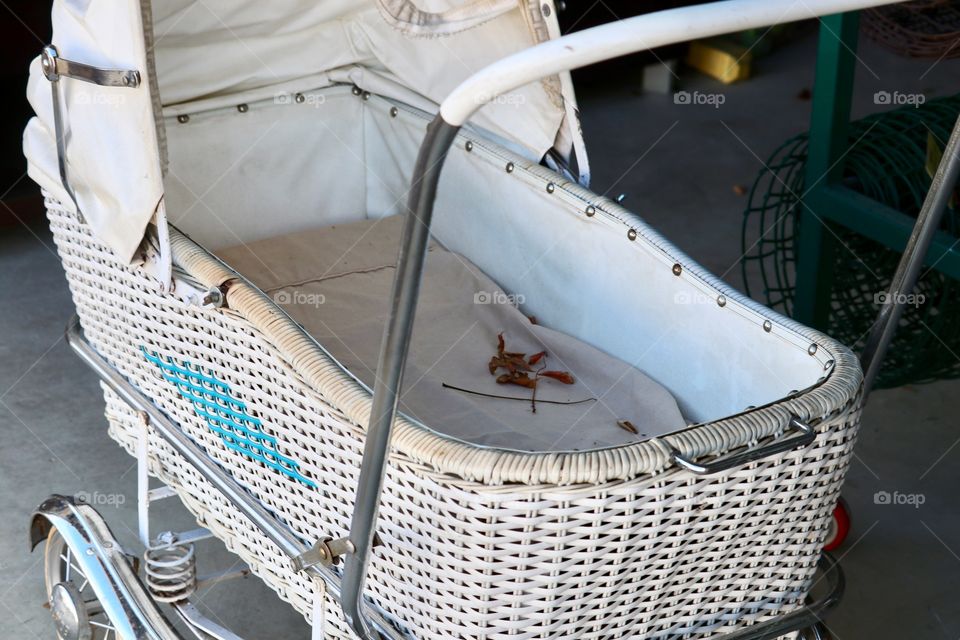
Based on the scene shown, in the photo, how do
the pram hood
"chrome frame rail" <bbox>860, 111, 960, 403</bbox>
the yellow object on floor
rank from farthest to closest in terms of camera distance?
the yellow object on floor, the pram hood, "chrome frame rail" <bbox>860, 111, 960, 403</bbox>

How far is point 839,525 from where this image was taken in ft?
6.71

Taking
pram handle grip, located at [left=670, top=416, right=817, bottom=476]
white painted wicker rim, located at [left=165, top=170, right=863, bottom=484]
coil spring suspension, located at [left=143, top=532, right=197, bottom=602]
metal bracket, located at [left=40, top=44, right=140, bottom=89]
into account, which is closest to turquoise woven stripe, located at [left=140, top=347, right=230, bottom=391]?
white painted wicker rim, located at [left=165, top=170, right=863, bottom=484]

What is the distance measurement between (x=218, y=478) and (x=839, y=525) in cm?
113

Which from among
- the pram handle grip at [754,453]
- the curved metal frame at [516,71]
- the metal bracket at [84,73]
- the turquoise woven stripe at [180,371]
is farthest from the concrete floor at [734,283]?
the curved metal frame at [516,71]

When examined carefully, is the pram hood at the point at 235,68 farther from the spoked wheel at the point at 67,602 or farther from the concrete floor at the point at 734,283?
the concrete floor at the point at 734,283

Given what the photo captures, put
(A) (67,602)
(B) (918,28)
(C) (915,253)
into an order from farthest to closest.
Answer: (B) (918,28) < (A) (67,602) < (C) (915,253)

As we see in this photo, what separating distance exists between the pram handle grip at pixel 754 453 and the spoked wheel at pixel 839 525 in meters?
0.87

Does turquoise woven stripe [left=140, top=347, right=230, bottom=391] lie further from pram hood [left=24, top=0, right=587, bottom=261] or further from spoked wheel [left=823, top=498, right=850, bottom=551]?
spoked wheel [left=823, top=498, right=850, bottom=551]

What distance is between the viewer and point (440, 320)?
2021 millimetres

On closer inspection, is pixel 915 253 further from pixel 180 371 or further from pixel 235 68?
pixel 235 68

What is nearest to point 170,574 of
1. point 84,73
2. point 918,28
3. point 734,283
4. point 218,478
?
point 218,478

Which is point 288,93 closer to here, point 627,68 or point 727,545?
point 727,545

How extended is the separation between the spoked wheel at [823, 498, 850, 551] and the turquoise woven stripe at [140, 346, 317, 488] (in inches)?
42.0

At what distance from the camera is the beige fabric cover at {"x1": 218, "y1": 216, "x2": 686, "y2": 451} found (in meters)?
1.72
